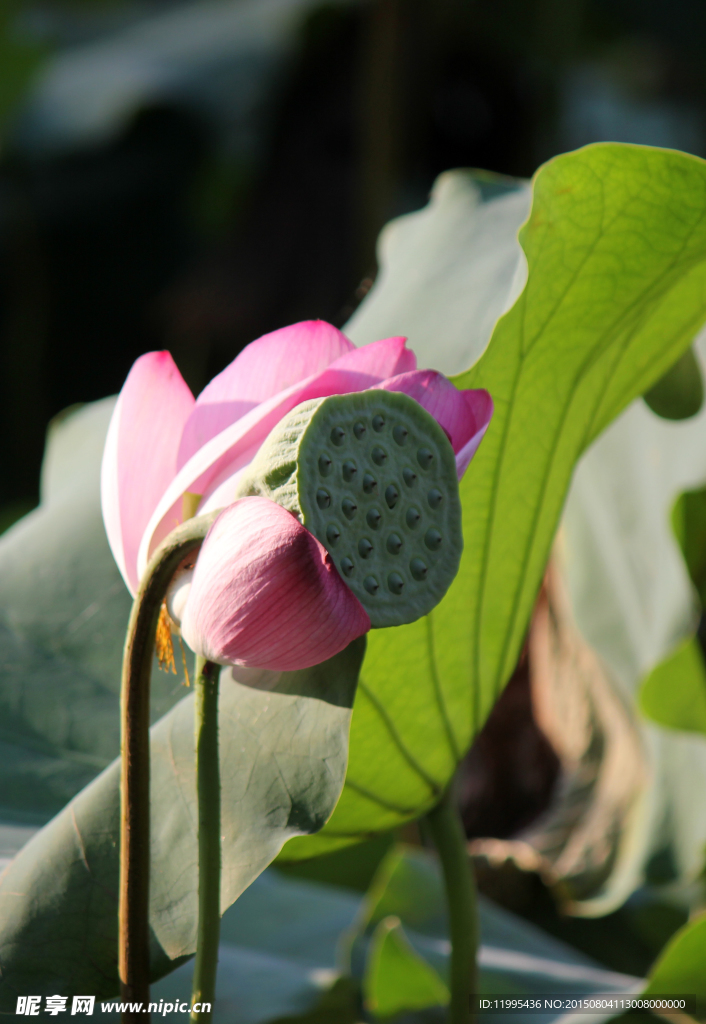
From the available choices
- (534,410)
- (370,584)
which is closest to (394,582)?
(370,584)

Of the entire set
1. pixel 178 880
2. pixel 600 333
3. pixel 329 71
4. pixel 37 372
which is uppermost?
pixel 329 71

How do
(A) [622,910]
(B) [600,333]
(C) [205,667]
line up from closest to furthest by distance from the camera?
(C) [205,667] → (B) [600,333] → (A) [622,910]

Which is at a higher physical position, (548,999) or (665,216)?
(665,216)

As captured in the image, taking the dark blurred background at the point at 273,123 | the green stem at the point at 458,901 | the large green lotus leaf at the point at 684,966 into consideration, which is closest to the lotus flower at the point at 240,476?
the green stem at the point at 458,901

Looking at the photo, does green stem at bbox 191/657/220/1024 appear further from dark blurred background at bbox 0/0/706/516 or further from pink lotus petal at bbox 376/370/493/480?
dark blurred background at bbox 0/0/706/516

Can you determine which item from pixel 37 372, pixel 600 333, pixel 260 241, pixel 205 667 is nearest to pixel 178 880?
pixel 205 667

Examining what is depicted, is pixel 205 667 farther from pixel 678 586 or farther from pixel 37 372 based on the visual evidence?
pixel 37 372
